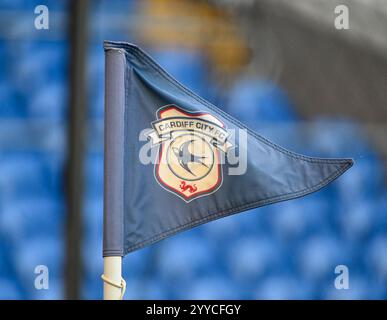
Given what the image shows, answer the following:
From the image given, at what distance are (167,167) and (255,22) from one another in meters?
1.36

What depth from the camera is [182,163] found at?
2766mm

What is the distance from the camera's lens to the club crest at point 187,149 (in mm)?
2754

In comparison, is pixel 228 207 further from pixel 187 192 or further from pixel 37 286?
pixel 37 286

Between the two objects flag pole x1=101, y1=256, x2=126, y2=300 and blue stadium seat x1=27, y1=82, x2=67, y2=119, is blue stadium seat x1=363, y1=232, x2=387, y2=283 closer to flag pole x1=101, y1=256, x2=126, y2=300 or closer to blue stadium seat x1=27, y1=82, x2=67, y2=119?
blue stadium seat x1=27, y1=82, x2=67, y2=119

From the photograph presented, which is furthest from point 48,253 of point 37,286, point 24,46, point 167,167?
point 167,167

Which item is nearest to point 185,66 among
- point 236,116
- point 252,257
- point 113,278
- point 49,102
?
point 236,116

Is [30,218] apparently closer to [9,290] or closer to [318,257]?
[9,290]

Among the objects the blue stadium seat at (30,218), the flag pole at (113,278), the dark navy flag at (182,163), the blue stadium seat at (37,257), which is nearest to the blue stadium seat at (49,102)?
the blue stadium seat at (30,218)

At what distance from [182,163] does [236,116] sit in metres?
1.15

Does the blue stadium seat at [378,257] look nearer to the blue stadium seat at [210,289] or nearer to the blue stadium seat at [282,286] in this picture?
the blue stadium seat at [282,286]

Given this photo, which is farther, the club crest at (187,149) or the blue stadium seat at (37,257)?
the blue stadium seat at (37,257)

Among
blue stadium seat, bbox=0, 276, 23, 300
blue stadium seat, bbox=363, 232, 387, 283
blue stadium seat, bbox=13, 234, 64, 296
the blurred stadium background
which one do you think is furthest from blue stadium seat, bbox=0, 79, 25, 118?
blue stadium seat, bbox=363, 232, 387, 283

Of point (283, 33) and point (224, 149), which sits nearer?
point (224, 149)

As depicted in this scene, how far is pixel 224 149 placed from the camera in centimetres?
279
